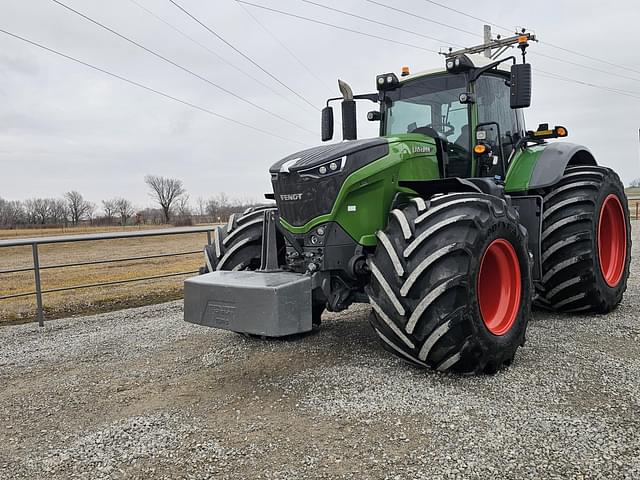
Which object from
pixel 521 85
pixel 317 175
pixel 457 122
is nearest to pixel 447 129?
pixel 457 122

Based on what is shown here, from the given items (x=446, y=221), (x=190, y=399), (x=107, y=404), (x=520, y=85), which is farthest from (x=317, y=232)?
(x=520, y=85)

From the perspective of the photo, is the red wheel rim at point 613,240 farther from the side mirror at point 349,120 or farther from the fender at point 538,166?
the side mirror at point 349,120

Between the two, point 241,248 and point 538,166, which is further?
point 538,166

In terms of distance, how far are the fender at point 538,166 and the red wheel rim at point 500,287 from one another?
143cm

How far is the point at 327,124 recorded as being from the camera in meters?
5.72

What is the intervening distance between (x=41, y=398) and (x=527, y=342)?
12.8ft

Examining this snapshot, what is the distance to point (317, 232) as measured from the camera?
4.09m

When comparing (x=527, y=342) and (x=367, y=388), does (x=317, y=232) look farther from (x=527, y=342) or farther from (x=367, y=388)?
(x=527, y=342)

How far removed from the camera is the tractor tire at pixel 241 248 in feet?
15.2

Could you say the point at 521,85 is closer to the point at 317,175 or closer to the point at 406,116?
the point at 406,116

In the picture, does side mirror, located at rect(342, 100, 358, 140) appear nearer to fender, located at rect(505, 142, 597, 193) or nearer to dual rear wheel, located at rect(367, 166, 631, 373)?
fender, located at rect(505, 142, 597, 193)

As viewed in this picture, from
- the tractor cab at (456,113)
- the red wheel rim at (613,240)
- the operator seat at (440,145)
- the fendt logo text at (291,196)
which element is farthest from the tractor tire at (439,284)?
the red wheel rim at (613,240)

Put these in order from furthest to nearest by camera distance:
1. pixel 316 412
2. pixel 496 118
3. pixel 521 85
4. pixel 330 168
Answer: pixel 496 118 < pixel 521 85 < pixel 330 168 < pixel 316 412

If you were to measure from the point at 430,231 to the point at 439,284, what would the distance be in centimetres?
36
